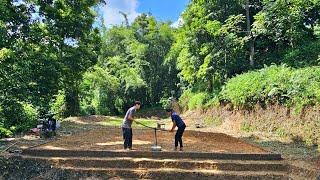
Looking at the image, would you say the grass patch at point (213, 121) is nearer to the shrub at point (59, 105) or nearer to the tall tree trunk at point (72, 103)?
the tall tree trunk at point (72, 103)

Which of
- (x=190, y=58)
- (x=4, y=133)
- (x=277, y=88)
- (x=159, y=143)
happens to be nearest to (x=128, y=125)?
(x=159, y=143)

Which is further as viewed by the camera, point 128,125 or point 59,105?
point 59,105

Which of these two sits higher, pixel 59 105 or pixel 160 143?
pixel 59 105

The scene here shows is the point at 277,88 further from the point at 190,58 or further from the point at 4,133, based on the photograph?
the point at 190,58

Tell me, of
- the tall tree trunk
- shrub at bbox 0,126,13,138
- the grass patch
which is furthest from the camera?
the tall tree trunk

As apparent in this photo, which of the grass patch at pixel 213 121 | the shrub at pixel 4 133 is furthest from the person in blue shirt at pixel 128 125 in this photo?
the grass patch at pixel 213 121

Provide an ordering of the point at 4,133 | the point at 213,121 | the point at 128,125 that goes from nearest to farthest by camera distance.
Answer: the point at 128,125
the point at 4,133
the point at 213,121

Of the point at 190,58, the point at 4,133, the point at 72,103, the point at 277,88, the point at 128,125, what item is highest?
the point at 190,58

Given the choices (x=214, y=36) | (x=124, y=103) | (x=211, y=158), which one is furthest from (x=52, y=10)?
(x=124, y=103)

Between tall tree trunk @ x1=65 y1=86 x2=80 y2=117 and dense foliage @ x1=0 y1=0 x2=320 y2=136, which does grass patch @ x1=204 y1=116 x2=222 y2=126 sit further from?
tall tree trunk @ x1=65 y1=86 x2=80 y2=117

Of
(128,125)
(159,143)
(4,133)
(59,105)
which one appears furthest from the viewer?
(59,105)

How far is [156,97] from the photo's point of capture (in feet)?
111

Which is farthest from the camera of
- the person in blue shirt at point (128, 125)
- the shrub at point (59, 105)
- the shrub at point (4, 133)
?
the shrub at point (59, 105)

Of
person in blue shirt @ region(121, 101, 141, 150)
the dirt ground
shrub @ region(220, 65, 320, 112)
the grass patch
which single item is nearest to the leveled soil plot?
the dirt ground
